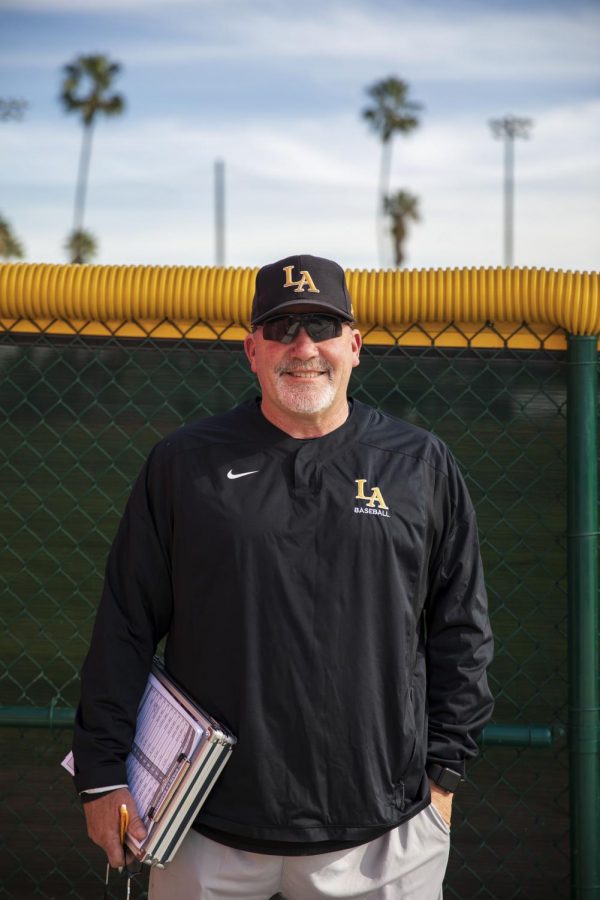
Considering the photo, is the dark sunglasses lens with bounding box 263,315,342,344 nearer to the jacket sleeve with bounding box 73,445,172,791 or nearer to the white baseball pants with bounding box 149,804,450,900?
the jacket sleeve with bounding box 73,445,172,791

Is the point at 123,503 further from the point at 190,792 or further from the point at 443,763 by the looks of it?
A: the point at 443,763

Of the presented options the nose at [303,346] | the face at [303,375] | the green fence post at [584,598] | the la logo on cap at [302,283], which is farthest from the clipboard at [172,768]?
the green fence post at [584,598]

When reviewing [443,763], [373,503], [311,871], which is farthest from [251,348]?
[311,871]

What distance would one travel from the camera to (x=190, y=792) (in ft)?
7.52

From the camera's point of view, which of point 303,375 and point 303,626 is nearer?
point 303,626

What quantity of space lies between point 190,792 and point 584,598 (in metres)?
1.31

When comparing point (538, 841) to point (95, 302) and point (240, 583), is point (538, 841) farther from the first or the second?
point (95, 302)

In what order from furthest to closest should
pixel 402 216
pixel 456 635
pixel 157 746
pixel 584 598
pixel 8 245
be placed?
pixel 402 216, pixel 8 245, pixel 584 598, pixel 456 635, pixel 157 746

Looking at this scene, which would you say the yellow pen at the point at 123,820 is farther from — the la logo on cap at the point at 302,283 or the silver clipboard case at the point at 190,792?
the la logo on cap at the point at 302,283

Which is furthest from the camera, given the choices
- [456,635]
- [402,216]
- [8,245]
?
[402,216]

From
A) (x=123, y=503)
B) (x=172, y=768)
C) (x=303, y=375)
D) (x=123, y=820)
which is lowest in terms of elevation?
(x=123, y=820)

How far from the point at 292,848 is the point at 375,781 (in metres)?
0.23

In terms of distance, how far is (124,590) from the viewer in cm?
246

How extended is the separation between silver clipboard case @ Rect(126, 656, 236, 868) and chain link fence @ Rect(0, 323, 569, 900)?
0.94 metres
